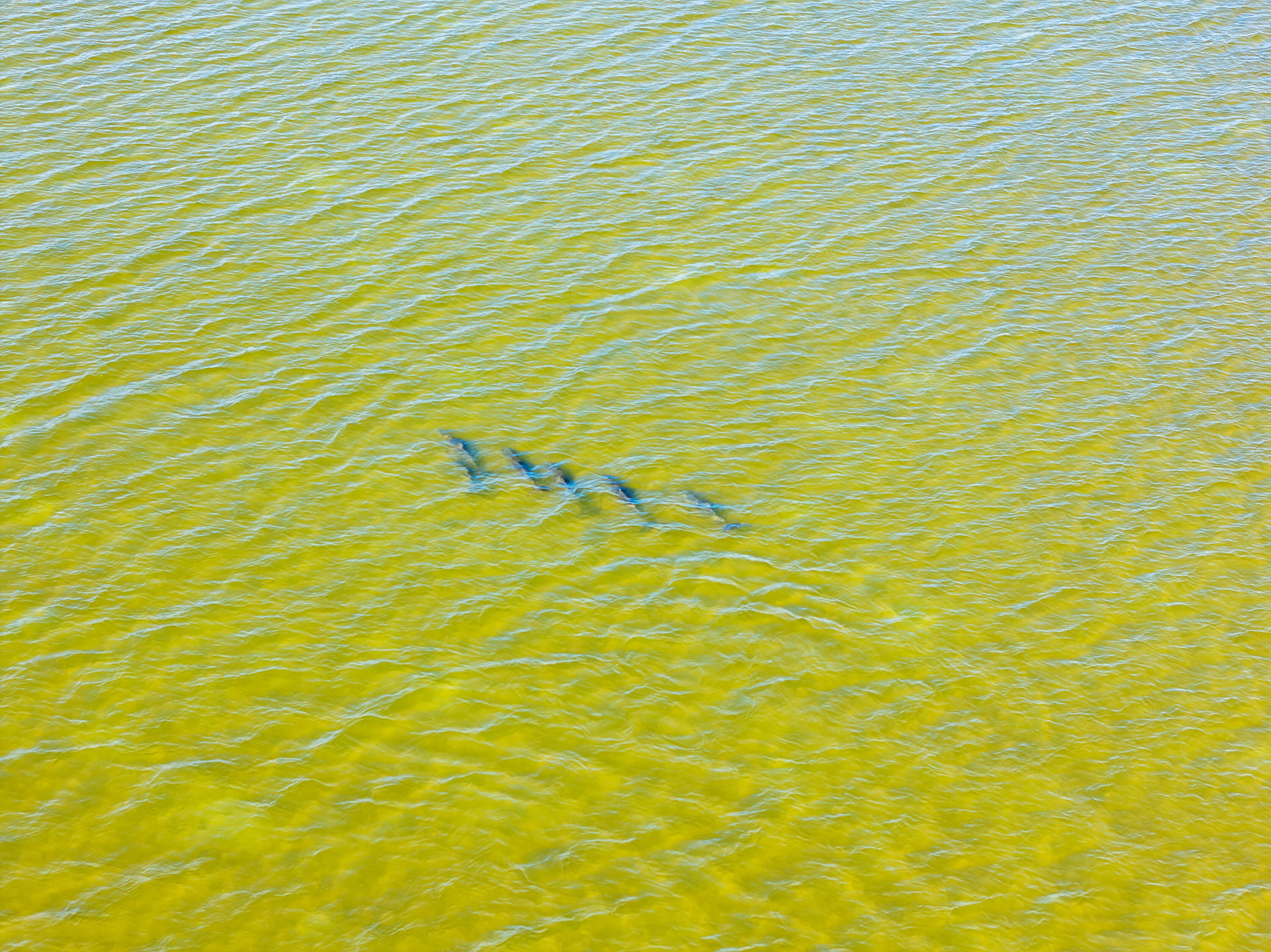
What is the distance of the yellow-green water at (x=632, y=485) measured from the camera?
44.7ft

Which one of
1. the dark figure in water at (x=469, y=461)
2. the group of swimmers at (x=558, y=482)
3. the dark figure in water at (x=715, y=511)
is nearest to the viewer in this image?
the dark figure in water at (x=715, y=511)

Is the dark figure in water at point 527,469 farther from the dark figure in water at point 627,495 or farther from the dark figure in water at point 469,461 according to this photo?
the dark figure in water at point 627,495

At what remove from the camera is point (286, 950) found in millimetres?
12484

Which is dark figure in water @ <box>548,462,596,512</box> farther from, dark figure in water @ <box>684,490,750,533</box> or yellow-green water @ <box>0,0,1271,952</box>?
dark figure in water @ <box>684,490,750,533</box>

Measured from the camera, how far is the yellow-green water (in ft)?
44.7

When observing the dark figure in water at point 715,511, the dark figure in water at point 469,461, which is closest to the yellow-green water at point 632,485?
the dark figure in water at point 715,511

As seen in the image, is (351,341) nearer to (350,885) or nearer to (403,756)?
(403,756)

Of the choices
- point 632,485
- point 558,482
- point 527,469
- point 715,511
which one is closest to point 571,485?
point 558,482

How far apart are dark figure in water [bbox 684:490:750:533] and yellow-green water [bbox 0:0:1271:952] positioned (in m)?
0.16

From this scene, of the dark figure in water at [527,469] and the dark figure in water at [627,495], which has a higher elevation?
the dark figure in water at [527,469]

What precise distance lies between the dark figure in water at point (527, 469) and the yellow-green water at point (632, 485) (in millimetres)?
228

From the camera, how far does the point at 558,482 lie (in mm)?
18438

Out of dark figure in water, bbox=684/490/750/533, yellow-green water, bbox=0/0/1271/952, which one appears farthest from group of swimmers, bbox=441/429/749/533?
yellow-green water, bbox=0/0/1271/952

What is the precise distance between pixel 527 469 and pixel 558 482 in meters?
0.56
